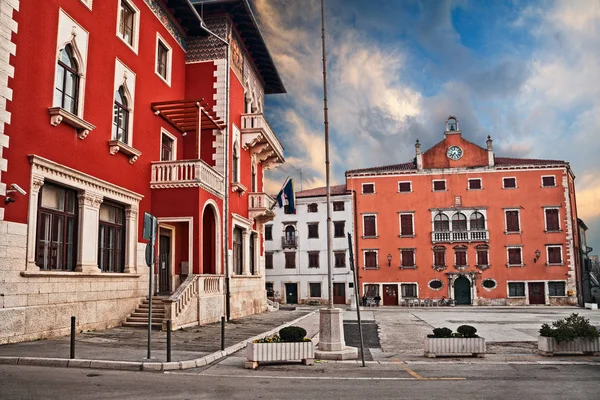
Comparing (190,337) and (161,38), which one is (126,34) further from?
(190,337)

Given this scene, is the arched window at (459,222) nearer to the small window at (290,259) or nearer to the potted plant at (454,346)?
the small window at (290,259)

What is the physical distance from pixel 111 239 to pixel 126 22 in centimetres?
796

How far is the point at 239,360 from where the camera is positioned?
12.3 metres

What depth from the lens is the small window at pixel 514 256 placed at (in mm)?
49562

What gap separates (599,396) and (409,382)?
2960mm

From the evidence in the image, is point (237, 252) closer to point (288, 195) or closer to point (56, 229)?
point (288, 195)

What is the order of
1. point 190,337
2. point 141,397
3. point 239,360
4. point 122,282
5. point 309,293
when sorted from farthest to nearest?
point 309,293, point 122,282, point 190,337, point 239,360, point 141,397

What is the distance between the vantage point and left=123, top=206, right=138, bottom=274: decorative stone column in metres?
18.9

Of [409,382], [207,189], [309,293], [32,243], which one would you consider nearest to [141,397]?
[409,382]

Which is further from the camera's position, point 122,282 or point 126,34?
point 126,34

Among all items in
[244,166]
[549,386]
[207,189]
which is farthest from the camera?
[244,166]

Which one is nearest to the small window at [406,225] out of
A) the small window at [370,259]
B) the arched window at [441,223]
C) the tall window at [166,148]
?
the arched window at [441,223]

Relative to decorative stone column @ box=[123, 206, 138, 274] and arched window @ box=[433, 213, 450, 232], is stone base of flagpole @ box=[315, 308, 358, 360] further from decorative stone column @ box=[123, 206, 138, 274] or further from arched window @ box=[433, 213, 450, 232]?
arched window @ box=[433, 213, 450, 232]

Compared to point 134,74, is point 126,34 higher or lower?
higher
